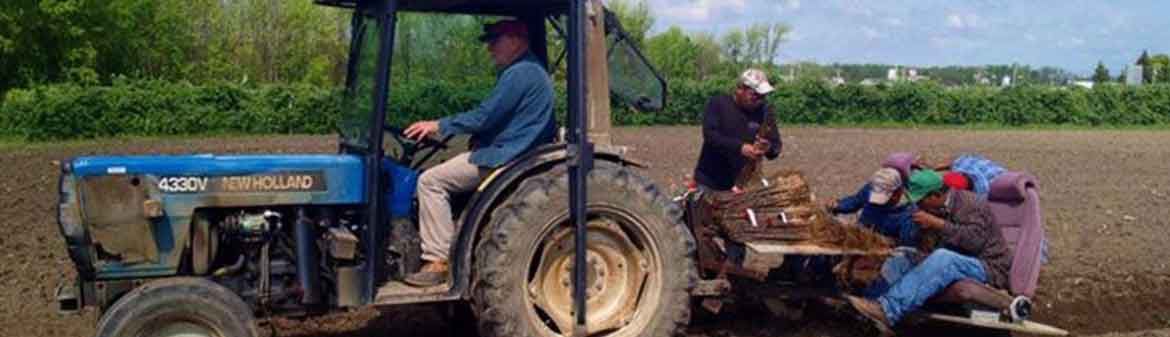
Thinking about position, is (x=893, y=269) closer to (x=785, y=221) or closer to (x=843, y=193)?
(x=785, y=221)

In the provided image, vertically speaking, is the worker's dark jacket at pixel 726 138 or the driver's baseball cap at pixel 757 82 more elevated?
the driver's baseball cap at pixel 757 82

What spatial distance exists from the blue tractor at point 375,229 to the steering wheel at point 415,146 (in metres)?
0.01

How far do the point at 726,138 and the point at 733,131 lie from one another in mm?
90

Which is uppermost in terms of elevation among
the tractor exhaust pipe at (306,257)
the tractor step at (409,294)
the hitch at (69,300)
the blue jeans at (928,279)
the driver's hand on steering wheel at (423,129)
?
the driver's hand on steering wheel at (423,129)

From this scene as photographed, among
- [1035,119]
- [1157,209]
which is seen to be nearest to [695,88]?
[1035,119]

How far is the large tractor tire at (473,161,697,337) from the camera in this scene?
615 cm

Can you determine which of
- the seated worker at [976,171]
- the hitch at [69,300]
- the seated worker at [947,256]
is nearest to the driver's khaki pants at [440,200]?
the hitch at [69,300]

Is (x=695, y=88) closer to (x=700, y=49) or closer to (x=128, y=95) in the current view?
(x=128, y=95)

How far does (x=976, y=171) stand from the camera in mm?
8016

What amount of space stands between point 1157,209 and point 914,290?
26.4 ft

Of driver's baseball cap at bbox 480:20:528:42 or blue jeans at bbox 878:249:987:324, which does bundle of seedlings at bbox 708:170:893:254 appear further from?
driver's baseball cap at bbox 480:20:528:42

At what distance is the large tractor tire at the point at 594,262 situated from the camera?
6.15m

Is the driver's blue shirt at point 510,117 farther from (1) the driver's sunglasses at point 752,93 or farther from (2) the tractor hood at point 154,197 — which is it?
(1) the driver's sunglasses at point 752,93

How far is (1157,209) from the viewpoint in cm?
1395
